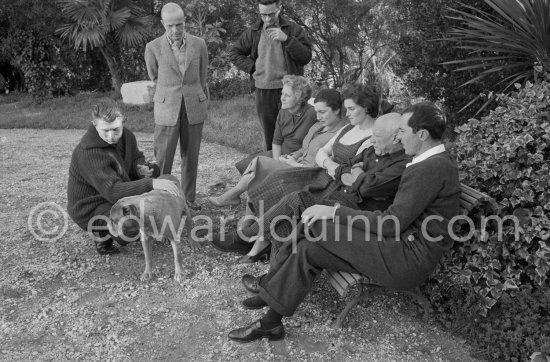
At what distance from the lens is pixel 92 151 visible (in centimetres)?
419

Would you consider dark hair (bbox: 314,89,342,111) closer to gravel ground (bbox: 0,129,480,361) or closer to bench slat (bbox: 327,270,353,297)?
gravel ground (bbox: 0,129,480,361)

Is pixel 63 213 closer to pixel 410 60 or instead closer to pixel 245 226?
pixel 245 226

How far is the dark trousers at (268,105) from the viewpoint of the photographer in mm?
5848

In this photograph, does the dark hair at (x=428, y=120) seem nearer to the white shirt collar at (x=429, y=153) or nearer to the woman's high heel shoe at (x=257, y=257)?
the white shirt collar at (x=429, y=153)

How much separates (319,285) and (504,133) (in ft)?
5.41

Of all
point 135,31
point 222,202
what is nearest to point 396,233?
point 222,202

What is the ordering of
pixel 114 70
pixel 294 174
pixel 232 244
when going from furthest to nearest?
pixel 114 70
pixel 232 244
pixel 294 174

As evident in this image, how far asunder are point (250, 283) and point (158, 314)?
662 mm

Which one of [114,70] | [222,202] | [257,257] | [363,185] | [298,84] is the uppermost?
[114,70]

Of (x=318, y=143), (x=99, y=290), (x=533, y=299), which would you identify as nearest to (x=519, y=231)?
(x=533, y=299)

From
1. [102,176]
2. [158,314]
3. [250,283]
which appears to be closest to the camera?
[158,314]

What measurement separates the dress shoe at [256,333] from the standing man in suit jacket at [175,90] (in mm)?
2488

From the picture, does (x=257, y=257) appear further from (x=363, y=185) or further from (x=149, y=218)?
(x=363, y=185)

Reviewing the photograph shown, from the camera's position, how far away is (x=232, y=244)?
4.45 meters
